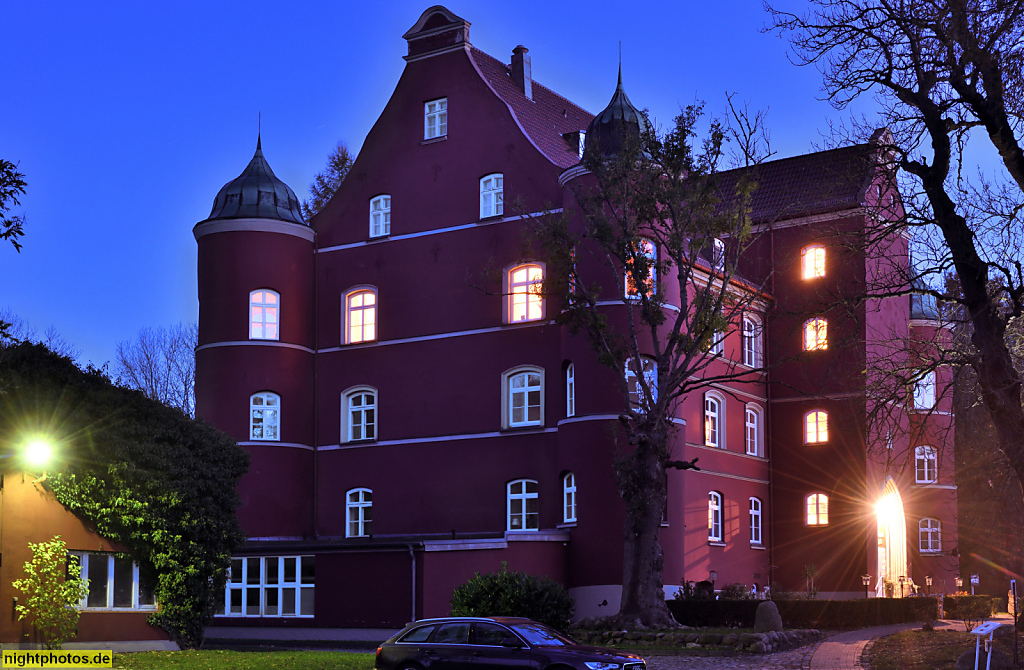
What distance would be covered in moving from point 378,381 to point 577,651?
23.0 meters

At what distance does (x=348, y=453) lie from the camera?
38.3 m

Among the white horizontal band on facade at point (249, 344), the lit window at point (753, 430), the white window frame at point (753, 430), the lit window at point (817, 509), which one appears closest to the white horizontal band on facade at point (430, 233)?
the white horizontal band on facade at point (249, 344)

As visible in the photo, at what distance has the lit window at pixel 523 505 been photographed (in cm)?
3481

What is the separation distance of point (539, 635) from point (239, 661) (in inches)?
307

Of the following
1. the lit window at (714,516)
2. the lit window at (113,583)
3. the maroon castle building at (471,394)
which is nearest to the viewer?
the lit window at (113,583)

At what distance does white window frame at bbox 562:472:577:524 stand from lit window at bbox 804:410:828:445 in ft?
41.4

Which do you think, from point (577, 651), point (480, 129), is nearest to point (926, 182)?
point (577, 651)

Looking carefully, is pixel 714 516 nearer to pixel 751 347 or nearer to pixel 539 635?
pixel 751 347

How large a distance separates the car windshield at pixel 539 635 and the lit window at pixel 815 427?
27.2 m

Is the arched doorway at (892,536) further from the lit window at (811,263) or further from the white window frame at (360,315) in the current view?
the white window frame at (360,315)

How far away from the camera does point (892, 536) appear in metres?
42.6

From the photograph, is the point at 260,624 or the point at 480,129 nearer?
the point at 260,624

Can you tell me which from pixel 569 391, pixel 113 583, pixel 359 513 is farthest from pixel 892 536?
pixel 113 583

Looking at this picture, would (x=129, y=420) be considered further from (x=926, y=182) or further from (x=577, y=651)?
(x=926, y=182)
